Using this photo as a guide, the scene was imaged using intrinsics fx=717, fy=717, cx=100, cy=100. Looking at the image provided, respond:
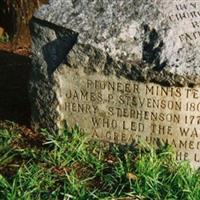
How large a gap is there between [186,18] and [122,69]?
0.58 meters

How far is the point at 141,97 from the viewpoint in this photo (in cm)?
480

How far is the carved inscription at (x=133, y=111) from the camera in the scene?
15.6 feet

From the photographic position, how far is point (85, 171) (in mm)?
4754

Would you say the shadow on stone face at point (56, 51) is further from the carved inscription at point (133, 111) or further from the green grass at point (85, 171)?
the green grass at point (85, 171)

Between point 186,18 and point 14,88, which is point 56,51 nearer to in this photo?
point 186,18

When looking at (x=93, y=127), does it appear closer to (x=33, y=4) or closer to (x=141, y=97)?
(x=141, y=97)

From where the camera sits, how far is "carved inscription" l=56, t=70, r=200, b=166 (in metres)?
4.76

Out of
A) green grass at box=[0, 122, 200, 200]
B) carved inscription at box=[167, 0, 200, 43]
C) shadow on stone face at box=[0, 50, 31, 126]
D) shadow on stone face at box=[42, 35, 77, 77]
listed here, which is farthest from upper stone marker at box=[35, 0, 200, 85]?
shadow on stone face at box=[0, 50, 31, 126]

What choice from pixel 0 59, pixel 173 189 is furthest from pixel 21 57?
pixel 173 189

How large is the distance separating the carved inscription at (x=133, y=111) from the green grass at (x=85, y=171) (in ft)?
0.29

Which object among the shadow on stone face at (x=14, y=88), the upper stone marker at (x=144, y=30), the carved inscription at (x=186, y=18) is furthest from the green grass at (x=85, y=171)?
the carved inscription at (x=186, y=18)

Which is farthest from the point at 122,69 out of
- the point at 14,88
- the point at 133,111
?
the point at 14,88

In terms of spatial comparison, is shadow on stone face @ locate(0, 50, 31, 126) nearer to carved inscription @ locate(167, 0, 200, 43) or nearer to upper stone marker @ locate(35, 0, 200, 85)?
upper stone marker @ locate(35, 0, 200, 85)

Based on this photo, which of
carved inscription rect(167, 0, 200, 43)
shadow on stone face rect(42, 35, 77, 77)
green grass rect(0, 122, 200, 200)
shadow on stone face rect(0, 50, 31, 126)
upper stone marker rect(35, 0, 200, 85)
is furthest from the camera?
shadow on stone face rect(0, 50, 31, 126)
